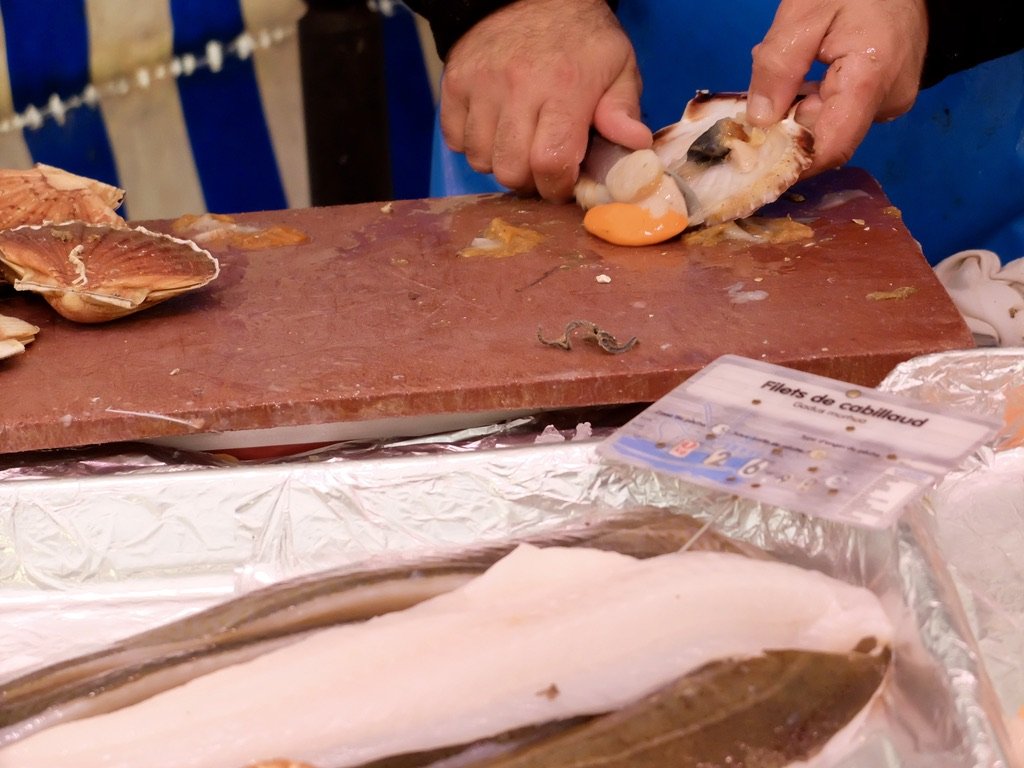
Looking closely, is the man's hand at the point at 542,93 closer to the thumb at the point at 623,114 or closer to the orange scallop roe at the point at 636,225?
the thumb at the point at 623,114

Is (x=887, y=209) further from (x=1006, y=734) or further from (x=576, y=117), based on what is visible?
(x=1006, y=734)

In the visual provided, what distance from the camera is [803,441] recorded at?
98 centimetres

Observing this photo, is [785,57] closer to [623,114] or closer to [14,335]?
[623,114]

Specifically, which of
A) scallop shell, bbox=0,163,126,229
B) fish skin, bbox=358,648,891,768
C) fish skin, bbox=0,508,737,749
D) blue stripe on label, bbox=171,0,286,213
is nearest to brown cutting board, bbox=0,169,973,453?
scallop shell, bbox=0,163,126,229

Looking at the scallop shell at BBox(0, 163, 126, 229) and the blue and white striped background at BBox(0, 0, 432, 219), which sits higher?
the scallop shell at BBox(0, 163, 126, 229)

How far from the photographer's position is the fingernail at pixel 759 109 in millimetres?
1565

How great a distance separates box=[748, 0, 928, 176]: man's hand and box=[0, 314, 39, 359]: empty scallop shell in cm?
103

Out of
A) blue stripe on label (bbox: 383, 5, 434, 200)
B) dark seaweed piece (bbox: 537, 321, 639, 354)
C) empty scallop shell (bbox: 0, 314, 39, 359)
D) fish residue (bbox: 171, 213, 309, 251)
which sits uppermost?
empty scallop shell (bbox: 0, 314, 39, 359)

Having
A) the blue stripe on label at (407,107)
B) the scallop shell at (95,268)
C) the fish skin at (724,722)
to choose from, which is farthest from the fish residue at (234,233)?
the blue stripe on label at (407,107)

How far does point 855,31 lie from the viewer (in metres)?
1.54

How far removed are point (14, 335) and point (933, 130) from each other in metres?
1.60

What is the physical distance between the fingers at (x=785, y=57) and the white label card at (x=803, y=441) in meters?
0.63

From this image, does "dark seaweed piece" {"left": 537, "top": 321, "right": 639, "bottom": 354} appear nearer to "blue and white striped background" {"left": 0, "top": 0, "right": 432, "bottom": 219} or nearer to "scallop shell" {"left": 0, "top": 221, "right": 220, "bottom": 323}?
"scallop shell" {"left": 0, "top": 221, "right": 220, "bottom": 323}

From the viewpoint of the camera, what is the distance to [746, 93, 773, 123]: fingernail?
157 centimetres
